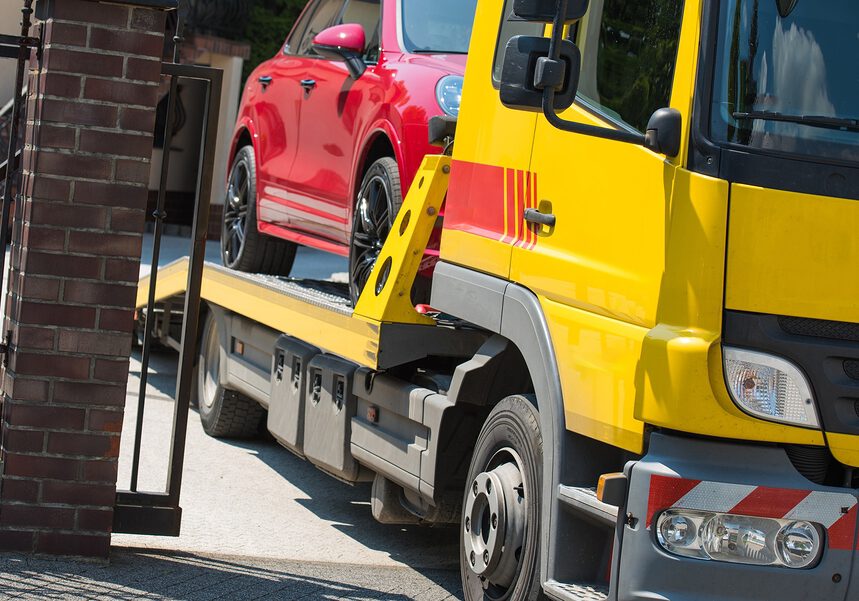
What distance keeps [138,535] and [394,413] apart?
1192mm

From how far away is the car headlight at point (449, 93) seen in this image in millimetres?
6355

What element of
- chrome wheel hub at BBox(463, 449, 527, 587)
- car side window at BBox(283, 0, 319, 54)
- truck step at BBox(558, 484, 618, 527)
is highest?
car side window at BBox(283, 0, 319, 54)

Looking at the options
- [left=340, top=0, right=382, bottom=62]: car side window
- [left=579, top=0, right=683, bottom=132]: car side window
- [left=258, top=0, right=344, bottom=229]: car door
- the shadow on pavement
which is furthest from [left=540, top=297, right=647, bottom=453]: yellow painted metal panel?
[left=258, top=0, right=344, bottom=229]: car door

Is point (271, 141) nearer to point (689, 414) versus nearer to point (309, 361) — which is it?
point (309, 361)

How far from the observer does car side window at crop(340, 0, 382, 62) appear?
7.22m

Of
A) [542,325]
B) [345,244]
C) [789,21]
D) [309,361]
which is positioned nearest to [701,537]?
[542,325]

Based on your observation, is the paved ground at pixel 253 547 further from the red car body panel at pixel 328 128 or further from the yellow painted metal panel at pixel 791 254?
the yellow painted metal panel at pixel 791 254

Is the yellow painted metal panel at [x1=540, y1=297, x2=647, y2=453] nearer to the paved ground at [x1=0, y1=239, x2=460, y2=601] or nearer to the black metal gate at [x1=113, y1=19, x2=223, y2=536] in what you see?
the paved ground at [x1=0, y1=239, x2=460, y2=601]

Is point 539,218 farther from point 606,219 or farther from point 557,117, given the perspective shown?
point 557,117

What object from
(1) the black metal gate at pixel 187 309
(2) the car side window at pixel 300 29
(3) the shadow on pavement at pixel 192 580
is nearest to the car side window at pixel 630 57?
(1) the black metal gate at pixel 187 309

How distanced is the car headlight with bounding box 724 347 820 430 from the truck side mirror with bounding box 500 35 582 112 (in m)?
0.92

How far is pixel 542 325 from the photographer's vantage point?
14.7ft

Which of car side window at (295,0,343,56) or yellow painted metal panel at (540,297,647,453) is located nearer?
yellow painted metal panel at (540,297,647,453)

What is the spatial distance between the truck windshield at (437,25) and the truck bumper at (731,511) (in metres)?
3.62
